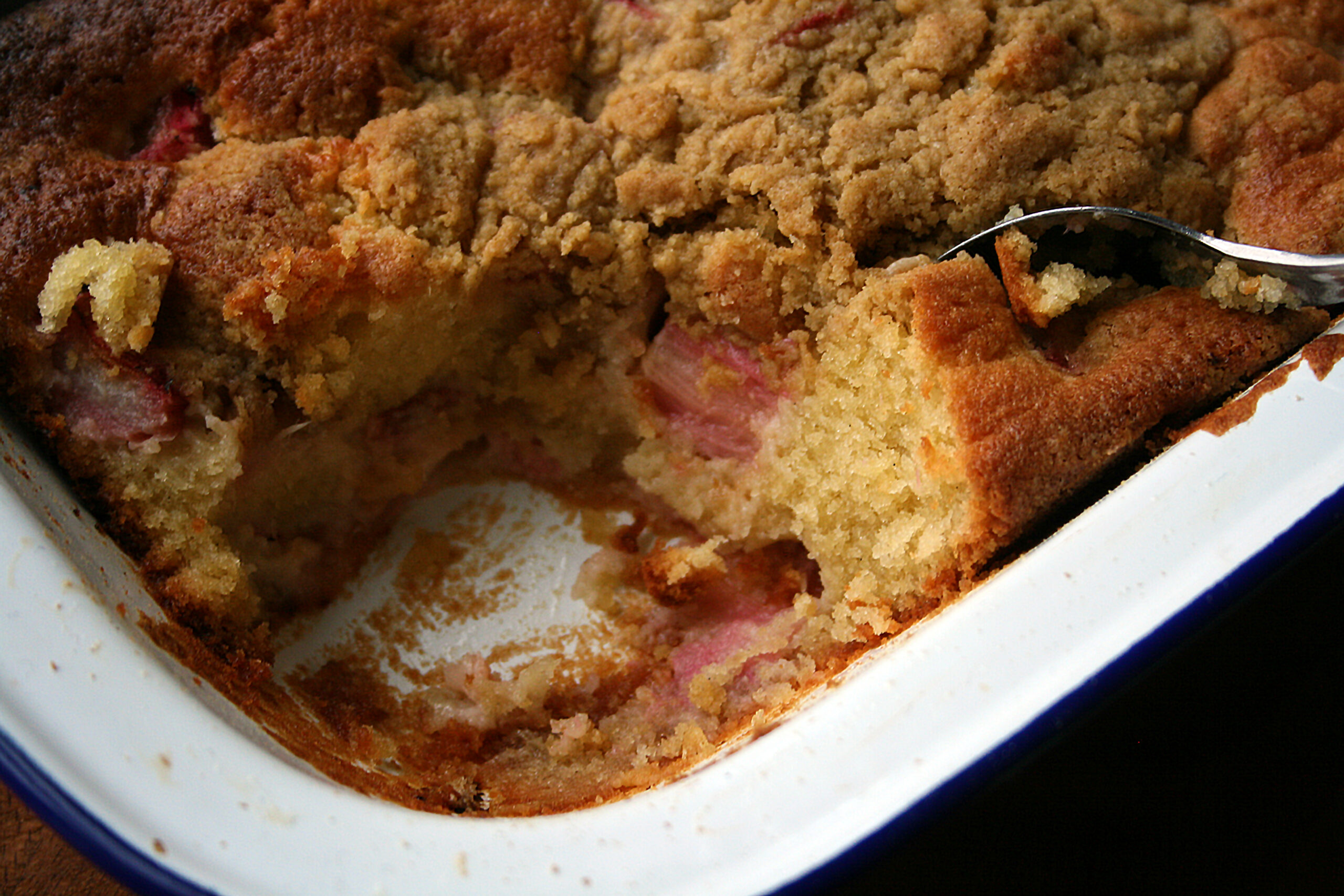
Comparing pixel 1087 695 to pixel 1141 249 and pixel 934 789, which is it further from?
pixel 1141 249

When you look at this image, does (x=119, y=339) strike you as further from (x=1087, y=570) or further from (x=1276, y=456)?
(x=1276, y=456)

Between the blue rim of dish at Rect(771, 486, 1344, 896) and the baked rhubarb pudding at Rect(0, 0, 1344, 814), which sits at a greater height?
the baked rhubarb pudding at Rect(0, 0, 1344, 814)

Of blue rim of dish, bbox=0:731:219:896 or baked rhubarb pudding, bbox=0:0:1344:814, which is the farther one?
baked rhubarb pudding, bbox=0:0:1344:814

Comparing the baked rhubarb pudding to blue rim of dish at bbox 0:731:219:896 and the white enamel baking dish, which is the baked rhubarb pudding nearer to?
the white enamel baking dish

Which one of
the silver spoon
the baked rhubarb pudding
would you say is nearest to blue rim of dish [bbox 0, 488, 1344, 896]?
the baked rhubarb pudding

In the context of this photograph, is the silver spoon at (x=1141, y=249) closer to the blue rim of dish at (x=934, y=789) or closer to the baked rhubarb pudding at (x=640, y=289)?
the baked rhubarb pudding at (x=640, y=289)

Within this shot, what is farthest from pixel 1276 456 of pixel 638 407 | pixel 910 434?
pixel 638 407

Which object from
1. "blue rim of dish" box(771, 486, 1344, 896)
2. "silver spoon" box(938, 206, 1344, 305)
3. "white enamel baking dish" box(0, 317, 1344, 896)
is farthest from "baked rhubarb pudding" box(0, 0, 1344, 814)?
"blue rim of dish" box(771, 486, 1344, 896)

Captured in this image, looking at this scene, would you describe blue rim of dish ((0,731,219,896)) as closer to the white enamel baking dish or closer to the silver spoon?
the white enamel baking dish
